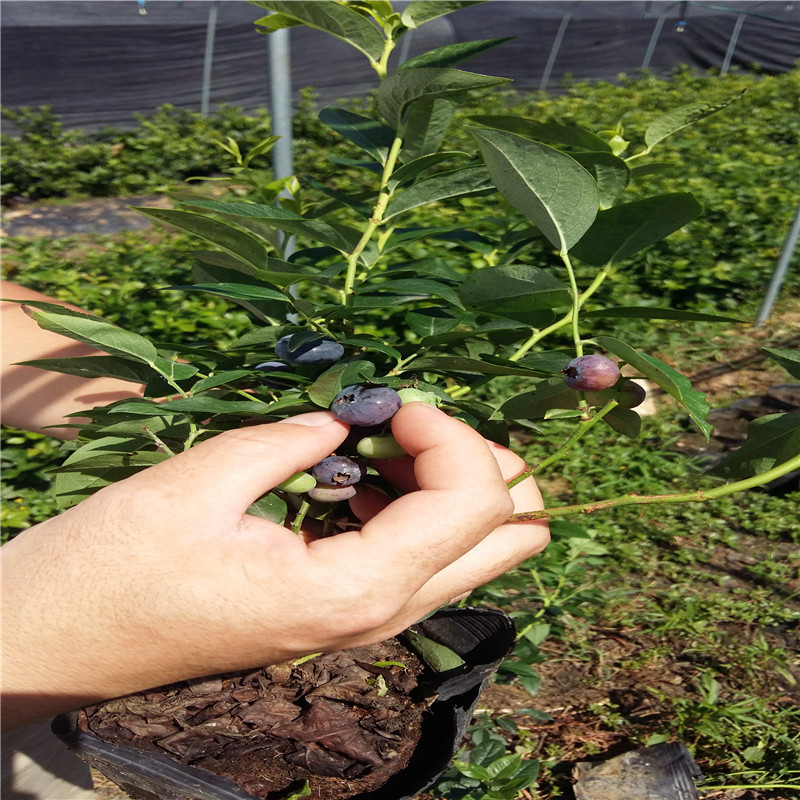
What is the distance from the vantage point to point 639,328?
3.13 m

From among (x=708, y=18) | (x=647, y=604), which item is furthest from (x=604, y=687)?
(x=708, y=18)

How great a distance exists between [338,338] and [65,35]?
361 inches

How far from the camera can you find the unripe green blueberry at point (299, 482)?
2.32 ft

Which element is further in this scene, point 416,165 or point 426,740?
point 426,740

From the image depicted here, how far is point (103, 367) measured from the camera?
767 millimetres

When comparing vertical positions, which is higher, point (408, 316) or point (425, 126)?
point (425, 126)

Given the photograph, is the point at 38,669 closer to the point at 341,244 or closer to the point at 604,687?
the point at 341,244

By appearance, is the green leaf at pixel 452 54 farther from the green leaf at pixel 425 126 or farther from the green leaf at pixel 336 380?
the green leaf at pixel 336 380

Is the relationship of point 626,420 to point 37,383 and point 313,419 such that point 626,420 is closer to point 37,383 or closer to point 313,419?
point 313,419

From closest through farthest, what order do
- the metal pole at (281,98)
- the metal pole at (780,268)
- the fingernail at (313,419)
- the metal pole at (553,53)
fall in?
the fingernail at (313,419)
the metal pole at (281,98)
the metal pole at (780,268)
the metal pole at (553,53)

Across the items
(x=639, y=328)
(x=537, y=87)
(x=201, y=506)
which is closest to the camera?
(x=201, y=506)

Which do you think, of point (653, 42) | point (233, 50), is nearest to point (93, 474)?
point (233, 50)

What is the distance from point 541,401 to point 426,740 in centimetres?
45

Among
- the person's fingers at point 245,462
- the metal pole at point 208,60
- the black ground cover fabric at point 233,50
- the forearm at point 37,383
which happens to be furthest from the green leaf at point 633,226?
the metal pole at point 208,60
